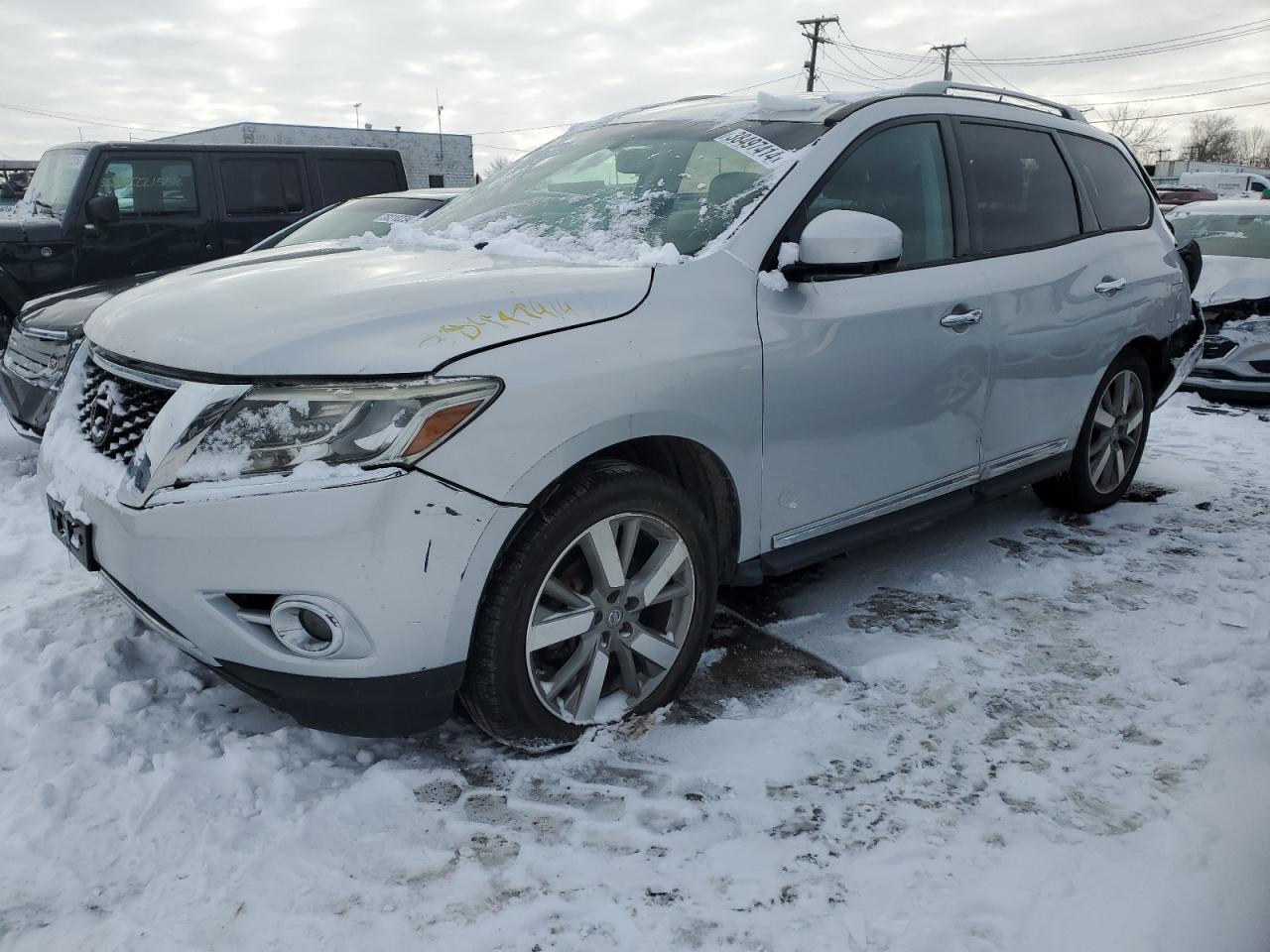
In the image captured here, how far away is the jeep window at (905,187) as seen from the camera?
3012 mm

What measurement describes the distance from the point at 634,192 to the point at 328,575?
1.66 meters

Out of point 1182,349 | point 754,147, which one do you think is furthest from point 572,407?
point 1182,349

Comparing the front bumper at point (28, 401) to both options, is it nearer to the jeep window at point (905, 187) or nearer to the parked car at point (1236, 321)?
the jeep window at point (905, 187)

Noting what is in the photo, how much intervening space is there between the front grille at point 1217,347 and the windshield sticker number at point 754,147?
589 cm

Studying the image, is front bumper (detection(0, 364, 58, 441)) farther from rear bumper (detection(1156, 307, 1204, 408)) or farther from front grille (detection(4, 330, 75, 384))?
rear bumper (detection(1156, 307, 1204, 408))

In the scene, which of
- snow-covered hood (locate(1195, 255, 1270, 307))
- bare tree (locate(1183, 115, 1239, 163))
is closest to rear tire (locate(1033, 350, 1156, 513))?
snow-covered hood (locate(1195, 255, 1270, 307))

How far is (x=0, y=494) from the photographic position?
4602mm

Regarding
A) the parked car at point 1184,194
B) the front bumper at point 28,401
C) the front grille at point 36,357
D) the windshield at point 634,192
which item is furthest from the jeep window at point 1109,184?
the parked car at point 1184,194

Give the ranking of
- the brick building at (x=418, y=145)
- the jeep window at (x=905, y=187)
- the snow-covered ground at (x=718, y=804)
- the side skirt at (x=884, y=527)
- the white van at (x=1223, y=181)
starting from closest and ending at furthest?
the snow-covered ground at (x=718, y=804)
the side skirt at (x=884, y=527)
the jeep window at (x=905, y=187)
the white van at (x=1223, y=181)
the brick building at (x=418, y=145)

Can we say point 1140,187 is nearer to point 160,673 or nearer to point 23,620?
point 160,673

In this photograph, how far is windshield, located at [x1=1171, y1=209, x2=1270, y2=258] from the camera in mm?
8125

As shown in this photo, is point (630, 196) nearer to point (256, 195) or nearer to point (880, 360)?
point (880, 360)

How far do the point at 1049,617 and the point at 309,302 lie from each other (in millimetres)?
2722

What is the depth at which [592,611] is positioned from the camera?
2.44 meters
